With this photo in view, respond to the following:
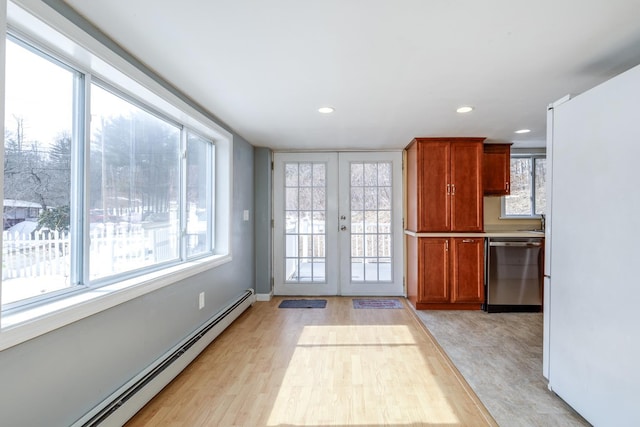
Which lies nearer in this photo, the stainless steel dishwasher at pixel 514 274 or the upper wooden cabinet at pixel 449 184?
the stainless steel dishwasher at pixel 514 274

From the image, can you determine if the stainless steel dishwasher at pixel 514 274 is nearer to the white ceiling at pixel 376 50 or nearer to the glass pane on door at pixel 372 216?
the glass pane on door at pixel 372 216

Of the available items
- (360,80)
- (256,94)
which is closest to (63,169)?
(256,94)

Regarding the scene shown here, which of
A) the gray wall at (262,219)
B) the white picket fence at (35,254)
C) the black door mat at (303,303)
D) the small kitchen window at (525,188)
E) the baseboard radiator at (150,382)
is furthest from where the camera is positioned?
the small kitchen window at (525,188)

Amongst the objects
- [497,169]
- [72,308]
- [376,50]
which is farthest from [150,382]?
[497,169]

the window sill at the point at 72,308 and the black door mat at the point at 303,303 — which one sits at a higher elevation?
the window sill at the point at 72,308

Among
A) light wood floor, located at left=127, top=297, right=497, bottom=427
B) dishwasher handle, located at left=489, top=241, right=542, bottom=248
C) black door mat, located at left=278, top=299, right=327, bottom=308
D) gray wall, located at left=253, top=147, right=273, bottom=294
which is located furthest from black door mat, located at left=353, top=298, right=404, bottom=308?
dishwasher handle, located at left=489, top=241, right=542, bottom=248

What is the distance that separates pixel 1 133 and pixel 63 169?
51 cm

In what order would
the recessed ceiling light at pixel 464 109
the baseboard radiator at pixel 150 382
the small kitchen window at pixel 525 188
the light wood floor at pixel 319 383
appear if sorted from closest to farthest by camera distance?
the baseboard radiator at pixel 150 382
the light wood floor at pixel 319 383
the recessed ceiling light at pixel 464 109
the small kitchen window at pixel 525 188

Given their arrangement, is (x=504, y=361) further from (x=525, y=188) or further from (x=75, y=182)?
(x=75, y=182)

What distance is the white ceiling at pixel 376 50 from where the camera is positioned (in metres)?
1.54

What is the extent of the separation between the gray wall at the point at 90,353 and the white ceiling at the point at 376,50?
0.36m

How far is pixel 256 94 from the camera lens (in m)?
2.65

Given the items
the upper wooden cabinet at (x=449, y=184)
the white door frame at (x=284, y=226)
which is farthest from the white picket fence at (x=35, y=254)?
the upper wooden cabinet at (x=449, y=184)

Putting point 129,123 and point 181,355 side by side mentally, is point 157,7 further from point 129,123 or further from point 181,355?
point 181,355
